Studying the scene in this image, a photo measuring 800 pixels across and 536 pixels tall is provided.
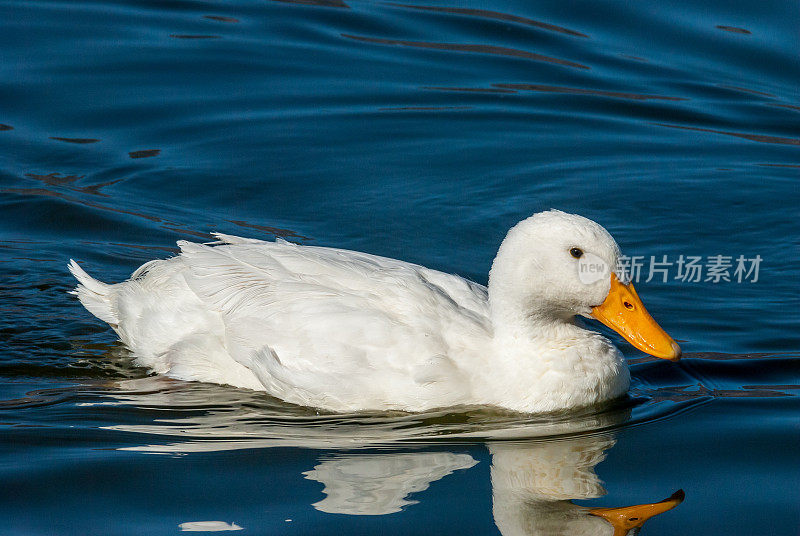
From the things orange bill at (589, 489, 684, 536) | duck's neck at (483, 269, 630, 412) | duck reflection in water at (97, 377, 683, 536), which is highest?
duck's neck at (483, 269, 630, 412)

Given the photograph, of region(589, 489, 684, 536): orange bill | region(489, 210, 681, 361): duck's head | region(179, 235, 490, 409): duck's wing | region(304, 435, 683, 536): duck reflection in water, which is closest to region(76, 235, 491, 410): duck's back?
region(179, 235, 490, 409): duck's wing

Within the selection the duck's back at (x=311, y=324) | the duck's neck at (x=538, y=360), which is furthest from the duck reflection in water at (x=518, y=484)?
the duck's back at (x=311, y=324)

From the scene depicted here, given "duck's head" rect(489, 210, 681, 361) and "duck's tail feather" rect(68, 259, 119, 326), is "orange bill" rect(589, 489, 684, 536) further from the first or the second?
"duck's tail feather" rect(68, 259, 119, 326)

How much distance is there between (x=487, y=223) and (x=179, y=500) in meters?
4.19

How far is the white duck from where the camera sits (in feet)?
18.6

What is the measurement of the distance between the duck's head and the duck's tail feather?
232cm

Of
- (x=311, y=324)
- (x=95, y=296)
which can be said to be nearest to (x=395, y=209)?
(x=95, y=296)

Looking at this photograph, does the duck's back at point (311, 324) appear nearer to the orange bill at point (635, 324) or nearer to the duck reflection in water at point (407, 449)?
the duck reflection in water at point (407, 449)

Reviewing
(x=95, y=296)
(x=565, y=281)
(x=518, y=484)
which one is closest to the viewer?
(x=518, y=484)

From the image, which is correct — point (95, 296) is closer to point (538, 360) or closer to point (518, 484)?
point (538, 360)

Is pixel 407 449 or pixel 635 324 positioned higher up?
pixel 635 324

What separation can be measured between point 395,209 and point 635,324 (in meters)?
3.28

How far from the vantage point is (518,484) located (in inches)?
203

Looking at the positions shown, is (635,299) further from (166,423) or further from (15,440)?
(15,440)
